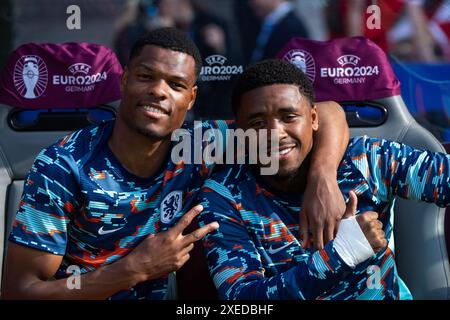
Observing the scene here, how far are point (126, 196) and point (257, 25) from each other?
3.05 ft

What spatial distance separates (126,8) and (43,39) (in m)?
0.33

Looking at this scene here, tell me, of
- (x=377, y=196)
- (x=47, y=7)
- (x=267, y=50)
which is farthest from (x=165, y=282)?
(x=47, y=7)

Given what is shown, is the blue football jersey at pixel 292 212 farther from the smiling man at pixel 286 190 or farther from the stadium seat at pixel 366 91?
the stadium seat at pixel 366 91

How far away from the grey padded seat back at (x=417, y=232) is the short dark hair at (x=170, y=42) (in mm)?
721

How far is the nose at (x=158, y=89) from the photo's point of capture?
227cm

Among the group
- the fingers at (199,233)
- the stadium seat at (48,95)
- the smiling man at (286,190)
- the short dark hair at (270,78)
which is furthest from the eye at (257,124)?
the stadium seat at (48,95)

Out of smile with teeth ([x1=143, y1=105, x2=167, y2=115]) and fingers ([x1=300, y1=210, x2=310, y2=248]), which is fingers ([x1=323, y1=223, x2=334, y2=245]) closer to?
fingers ([x1=300, y1=210, x2=310, y2=248])

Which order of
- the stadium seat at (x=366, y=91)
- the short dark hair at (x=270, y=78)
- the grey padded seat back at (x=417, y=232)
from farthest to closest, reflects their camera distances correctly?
the stadium seat at (x=366, y=91)
the grey padded seat back at (x=417, y=232)
the short dark hair at (x=270, y=78)

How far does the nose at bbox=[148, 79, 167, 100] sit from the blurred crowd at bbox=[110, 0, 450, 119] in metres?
0.51

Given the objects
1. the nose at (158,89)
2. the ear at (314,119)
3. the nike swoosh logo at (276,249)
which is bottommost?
the nike swoosh logo at (276,249)

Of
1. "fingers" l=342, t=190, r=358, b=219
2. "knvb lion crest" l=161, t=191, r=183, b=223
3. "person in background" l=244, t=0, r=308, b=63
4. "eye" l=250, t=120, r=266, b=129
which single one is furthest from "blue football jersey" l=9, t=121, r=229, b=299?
"person in background" l=244, t=0, r=308, b=63

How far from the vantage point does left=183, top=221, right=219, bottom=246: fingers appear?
2.14 meters

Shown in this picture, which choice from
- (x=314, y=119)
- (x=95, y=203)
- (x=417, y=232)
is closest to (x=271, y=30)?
(x=314, y=119)

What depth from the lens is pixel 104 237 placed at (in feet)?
7.42
